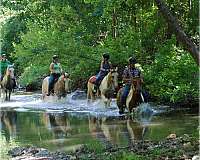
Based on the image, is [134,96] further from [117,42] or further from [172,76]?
[117,42]

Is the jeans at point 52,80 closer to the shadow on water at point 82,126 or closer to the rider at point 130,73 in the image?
the shadow on water at point 82,126

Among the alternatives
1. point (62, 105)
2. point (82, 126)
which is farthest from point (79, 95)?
point (82, 126)

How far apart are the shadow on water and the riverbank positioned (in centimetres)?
50

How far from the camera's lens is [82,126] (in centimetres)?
1507

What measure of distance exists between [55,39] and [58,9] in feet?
9.00

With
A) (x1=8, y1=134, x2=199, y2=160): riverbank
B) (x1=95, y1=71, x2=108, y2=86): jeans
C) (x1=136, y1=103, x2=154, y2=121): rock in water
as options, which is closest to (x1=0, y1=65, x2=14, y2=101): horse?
(x1=95, y1=71, x2=108, y2=86): jeans

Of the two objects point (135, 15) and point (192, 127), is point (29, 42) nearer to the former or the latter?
point (135, 15)

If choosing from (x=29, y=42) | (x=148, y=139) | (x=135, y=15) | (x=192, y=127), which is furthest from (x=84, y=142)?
(x=29, y=42)

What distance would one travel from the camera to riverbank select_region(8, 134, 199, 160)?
30.6 ft

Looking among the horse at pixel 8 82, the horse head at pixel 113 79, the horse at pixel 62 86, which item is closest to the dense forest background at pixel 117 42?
the horse at pixel 62 86

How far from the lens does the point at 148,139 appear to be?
12.2m

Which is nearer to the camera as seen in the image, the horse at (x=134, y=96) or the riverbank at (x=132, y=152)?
the riverbank at (x=132, y=152)

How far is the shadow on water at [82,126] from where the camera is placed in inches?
491

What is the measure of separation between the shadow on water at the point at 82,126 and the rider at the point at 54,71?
7.25ft
